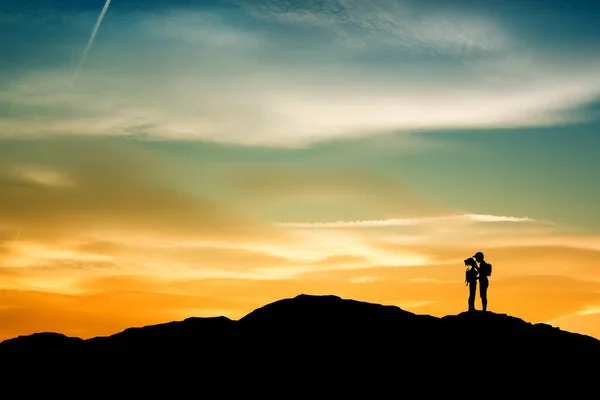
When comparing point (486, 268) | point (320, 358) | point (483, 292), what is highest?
point (486, 268)

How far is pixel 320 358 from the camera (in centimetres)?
3922

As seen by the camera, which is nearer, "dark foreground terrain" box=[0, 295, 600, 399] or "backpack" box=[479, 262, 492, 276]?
"dark foreground terrain" box=[0, 295, 600, 399]

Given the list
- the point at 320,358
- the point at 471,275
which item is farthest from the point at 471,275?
the point at 320,358

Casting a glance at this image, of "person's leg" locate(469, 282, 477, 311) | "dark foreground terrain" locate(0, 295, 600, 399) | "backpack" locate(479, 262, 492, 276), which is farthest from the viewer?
"person's leg" locate(469, 282, 477, 311)

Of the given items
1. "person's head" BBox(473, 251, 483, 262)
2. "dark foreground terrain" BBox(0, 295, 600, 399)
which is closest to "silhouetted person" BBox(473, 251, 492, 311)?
"person's head" BBox(473, 251, 483, 262)

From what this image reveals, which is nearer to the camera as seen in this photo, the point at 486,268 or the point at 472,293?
the point at 486,268

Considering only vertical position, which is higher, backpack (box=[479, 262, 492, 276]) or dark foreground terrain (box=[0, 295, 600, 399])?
backpack (box=[479, 262, 492, 276])

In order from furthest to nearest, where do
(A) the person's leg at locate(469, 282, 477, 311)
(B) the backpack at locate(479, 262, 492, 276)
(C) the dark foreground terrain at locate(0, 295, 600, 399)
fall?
(A) the person's leg at locate(469, 282, 477, 311) < (B) the backpack at locate(479, 262, 492, 276) < (C) the dark foreground terrain at locate(0, 295, 600, 399)

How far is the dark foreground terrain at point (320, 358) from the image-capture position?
37719mm

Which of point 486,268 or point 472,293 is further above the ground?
point 486,268

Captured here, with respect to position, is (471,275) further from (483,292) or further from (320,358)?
(320,358)

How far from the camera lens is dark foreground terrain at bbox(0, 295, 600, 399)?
37.7 metres

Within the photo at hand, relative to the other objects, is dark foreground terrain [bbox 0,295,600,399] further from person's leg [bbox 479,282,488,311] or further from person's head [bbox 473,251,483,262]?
person's head [bbox 473,251,483,262]

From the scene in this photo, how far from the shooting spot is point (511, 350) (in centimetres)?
3938
